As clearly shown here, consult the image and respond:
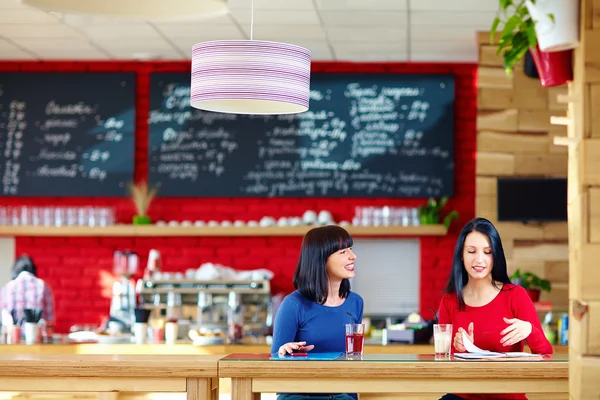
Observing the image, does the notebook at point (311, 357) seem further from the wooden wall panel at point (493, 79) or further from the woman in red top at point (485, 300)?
the wooden wall panel at point (493, 79)

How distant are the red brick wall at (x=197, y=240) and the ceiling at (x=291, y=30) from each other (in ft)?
0.49

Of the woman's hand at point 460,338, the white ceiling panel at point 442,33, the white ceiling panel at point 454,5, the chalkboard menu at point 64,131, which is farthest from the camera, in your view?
the chalkboard menu at point 64,131

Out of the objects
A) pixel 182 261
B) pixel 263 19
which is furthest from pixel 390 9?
pixel 182 261

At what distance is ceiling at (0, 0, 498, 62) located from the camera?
19.3 feet

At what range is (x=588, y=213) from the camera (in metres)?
2.46

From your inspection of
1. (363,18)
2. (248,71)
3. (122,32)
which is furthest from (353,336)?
(122,32)

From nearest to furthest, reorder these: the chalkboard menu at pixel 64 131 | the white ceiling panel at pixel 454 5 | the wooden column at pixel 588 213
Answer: the wooden column at pixel 588 213, the white ceiling panel at pixel 454 5, the chalkboard menu at pixel 64 131

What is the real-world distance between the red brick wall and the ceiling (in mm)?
151

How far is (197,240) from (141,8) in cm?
454

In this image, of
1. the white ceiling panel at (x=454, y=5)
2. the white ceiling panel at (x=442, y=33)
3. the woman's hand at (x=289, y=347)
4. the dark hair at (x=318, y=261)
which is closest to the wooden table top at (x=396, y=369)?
the woman's hand at (x=289, y=347)

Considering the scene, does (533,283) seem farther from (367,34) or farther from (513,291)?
(513,291)

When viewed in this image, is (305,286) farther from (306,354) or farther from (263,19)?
(263,19)

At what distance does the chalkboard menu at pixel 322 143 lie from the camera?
23.9ft

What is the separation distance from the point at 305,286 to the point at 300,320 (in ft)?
0.45
